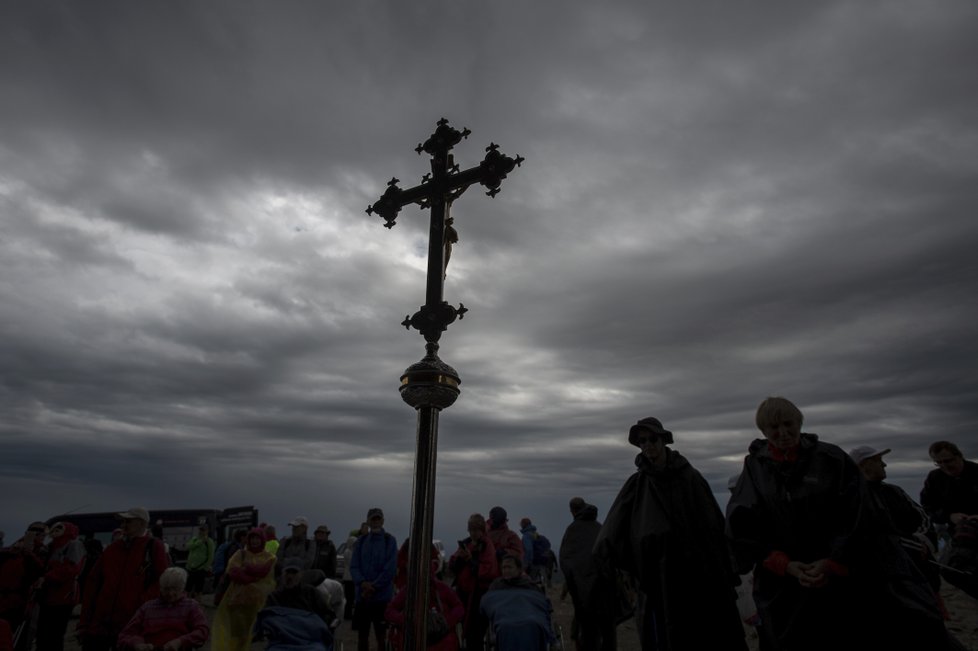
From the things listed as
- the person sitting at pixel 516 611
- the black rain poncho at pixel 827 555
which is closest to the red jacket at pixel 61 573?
the person sitting at pixel 516 611

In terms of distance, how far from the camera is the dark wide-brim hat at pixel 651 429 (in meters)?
4.80

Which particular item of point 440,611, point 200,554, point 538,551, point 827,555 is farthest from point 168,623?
point 200,554

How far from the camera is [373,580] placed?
26.3 feet

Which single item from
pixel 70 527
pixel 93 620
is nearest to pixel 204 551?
pixel 70 527

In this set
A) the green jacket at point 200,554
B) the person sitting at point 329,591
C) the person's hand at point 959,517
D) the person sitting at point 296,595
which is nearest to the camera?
the person's hand at point 959,517

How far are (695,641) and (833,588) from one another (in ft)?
4.21

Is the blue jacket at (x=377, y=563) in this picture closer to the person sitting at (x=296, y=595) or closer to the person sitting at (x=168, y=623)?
the person sitting at (x=296, y=595)

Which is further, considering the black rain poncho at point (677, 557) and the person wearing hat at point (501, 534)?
the person wearing hat at point (501, 534)

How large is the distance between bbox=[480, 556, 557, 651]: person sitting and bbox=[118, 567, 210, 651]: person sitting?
10.9ft

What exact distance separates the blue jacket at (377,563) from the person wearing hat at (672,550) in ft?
14.0

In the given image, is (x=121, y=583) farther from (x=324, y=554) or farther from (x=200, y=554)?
(x=200, y=554)

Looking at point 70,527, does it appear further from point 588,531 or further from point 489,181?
point 489,181

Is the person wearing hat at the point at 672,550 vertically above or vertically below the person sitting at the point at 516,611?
above

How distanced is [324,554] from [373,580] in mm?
1562
